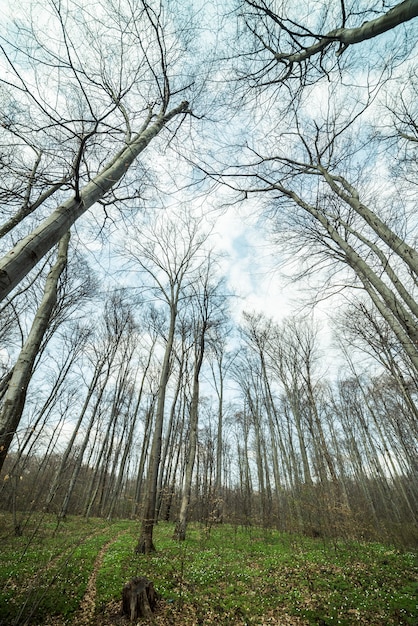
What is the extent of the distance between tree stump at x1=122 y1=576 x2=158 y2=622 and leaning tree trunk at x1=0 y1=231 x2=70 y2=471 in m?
2.90

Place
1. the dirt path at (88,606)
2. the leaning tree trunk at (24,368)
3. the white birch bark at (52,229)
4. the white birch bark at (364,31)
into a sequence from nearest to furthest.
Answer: the white birch bark at (52,229) → the white birch bark at (364,31) → the leaning tree trunk at (24,368) → the dirt path at (88,606)

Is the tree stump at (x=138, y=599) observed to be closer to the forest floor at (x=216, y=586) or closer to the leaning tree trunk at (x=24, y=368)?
the forest floor at (x=216, y=586)

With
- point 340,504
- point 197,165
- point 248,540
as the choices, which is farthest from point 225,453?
point 197,165

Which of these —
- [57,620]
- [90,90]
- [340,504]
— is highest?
[90,90]

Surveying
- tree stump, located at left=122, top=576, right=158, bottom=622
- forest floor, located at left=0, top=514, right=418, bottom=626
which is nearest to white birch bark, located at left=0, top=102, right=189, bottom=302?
forest floor, located at left=0, top=514, right=418, bottom=626

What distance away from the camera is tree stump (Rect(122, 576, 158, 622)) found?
385 cm

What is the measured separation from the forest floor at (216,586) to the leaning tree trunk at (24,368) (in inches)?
53.8

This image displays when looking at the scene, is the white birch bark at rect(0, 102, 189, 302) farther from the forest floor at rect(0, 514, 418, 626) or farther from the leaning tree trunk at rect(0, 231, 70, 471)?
the forest floor at rect(0, 514, 418, 626)

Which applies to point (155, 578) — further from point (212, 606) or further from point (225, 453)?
point (225, 453)

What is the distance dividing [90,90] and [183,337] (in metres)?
10.3

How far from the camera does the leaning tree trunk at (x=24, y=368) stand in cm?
317

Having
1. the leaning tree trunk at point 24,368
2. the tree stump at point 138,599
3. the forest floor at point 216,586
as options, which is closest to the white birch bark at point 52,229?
the leaning tree trunk at point 24,368

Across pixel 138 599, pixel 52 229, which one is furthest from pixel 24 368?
pixel 138 599

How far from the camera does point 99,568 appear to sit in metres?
5.60
